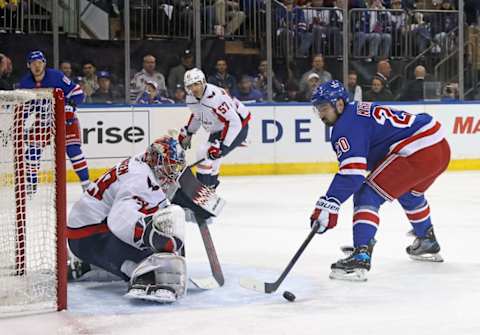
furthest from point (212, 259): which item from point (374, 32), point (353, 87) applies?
point (374, 32)

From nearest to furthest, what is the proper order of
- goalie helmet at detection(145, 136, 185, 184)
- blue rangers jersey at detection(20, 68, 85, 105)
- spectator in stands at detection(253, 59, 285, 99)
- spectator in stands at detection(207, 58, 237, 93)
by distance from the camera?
goalie helmet at detection(145, 136, 185, 184), blue rangers jersey at detection(20, 68, 85, 105), spectator in stands at detection(207, 58, 237, 93), spectator in stands at detection(253, 59, 285, 99)

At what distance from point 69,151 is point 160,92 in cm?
241

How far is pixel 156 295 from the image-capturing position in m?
3.73

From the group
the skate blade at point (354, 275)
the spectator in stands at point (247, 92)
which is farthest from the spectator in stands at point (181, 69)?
the skate blade at point (354, 275)

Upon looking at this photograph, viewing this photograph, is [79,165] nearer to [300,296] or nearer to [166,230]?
[300,296]

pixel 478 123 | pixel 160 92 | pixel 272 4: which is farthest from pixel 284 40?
pixel 478 123

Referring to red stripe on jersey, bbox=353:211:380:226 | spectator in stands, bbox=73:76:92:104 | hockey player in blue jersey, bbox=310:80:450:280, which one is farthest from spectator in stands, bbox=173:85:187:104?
red stripe on jersey, bbox=353:211:380:226

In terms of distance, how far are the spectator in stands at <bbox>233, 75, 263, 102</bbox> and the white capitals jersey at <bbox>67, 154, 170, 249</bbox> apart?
6.37m

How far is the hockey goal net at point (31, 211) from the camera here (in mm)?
3660

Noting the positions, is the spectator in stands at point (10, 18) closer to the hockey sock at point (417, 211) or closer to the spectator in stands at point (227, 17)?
the spectator in stands at point (227, 17)

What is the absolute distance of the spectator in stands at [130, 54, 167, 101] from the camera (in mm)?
9883

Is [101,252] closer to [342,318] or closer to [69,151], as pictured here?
[342,318]

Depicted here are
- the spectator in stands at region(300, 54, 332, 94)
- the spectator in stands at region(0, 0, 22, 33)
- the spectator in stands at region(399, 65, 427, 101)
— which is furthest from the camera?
the spectator in stands at region(399, 65, 427, 101)

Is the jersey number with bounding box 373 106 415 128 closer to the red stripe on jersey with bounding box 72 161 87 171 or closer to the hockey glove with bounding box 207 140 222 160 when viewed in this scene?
the hockey glove with bounding box 207 140 222 160
